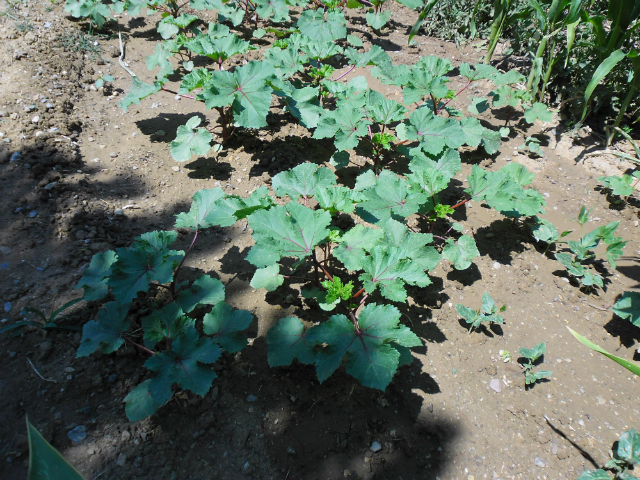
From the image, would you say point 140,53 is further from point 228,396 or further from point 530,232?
point 530,232

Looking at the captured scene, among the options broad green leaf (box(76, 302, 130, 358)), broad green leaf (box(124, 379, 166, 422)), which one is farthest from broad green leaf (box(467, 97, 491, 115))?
broad green leaf (box(124, 379, 166, 422))

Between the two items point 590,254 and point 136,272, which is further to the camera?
point 590,254

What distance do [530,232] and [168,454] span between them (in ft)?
9.31

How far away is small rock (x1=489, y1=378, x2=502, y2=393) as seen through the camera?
219cm

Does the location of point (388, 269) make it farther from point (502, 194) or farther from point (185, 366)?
point (502, 194)

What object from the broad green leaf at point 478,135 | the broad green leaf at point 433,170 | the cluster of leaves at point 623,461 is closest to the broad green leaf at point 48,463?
the cluster of leaves at point 623,461

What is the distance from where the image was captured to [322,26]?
4215mm

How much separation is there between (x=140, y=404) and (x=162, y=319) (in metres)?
0.38

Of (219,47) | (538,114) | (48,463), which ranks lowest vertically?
(48,463)

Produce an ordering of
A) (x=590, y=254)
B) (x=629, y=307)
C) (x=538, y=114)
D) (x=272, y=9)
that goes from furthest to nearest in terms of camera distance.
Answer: (x=272, y=9) → (x=538, y=114) → (x=590, y=254) → (x=629, y=307)

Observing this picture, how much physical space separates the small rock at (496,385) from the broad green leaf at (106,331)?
6.45 ft

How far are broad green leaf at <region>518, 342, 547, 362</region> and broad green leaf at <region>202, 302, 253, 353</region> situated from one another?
1564 millimetres

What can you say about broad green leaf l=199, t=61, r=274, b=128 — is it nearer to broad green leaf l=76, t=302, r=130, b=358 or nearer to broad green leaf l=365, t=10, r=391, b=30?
broad green leaf l=76, t=302, r=130, b=358

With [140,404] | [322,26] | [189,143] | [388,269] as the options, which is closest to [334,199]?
[388,269]
